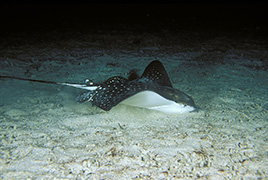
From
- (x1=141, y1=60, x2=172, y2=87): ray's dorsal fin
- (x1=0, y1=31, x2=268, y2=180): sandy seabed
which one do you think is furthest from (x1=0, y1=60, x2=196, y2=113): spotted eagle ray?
(x1=141, y1=60, x2=172, y2=87): ray's dorsal fin

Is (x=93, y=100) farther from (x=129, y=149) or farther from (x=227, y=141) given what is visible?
(x=227, y=141)

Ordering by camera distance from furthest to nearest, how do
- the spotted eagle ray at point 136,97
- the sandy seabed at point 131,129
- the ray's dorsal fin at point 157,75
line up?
the ray's dorsal fin at point 157,75 < the spotted eagle ray at point 136,97 < the sandy seabed at point 131,129

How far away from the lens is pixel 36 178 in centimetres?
176

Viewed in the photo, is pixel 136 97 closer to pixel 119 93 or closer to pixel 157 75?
pixel 119 93

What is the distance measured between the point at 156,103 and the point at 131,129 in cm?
54

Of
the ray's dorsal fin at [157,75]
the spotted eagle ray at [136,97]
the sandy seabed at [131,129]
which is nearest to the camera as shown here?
the sandy seabed at [131,129]

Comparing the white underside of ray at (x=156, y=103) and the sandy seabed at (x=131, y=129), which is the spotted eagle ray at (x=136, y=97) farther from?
the sandy seabed at (x=131, y=129)

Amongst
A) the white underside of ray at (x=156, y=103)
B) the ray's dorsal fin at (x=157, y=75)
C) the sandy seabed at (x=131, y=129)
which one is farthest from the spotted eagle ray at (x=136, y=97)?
the ray's dorsal fin at (x=157, y=75)

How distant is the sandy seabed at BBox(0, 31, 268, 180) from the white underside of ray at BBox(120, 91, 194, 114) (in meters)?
0.11

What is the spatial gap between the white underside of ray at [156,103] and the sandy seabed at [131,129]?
11 centimetres

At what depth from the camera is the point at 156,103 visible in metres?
2.76

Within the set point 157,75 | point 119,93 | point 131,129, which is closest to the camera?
point 131,129

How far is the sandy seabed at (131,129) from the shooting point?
190cm

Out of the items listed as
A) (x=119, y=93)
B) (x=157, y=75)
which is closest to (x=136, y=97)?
(x=119, y=93)
